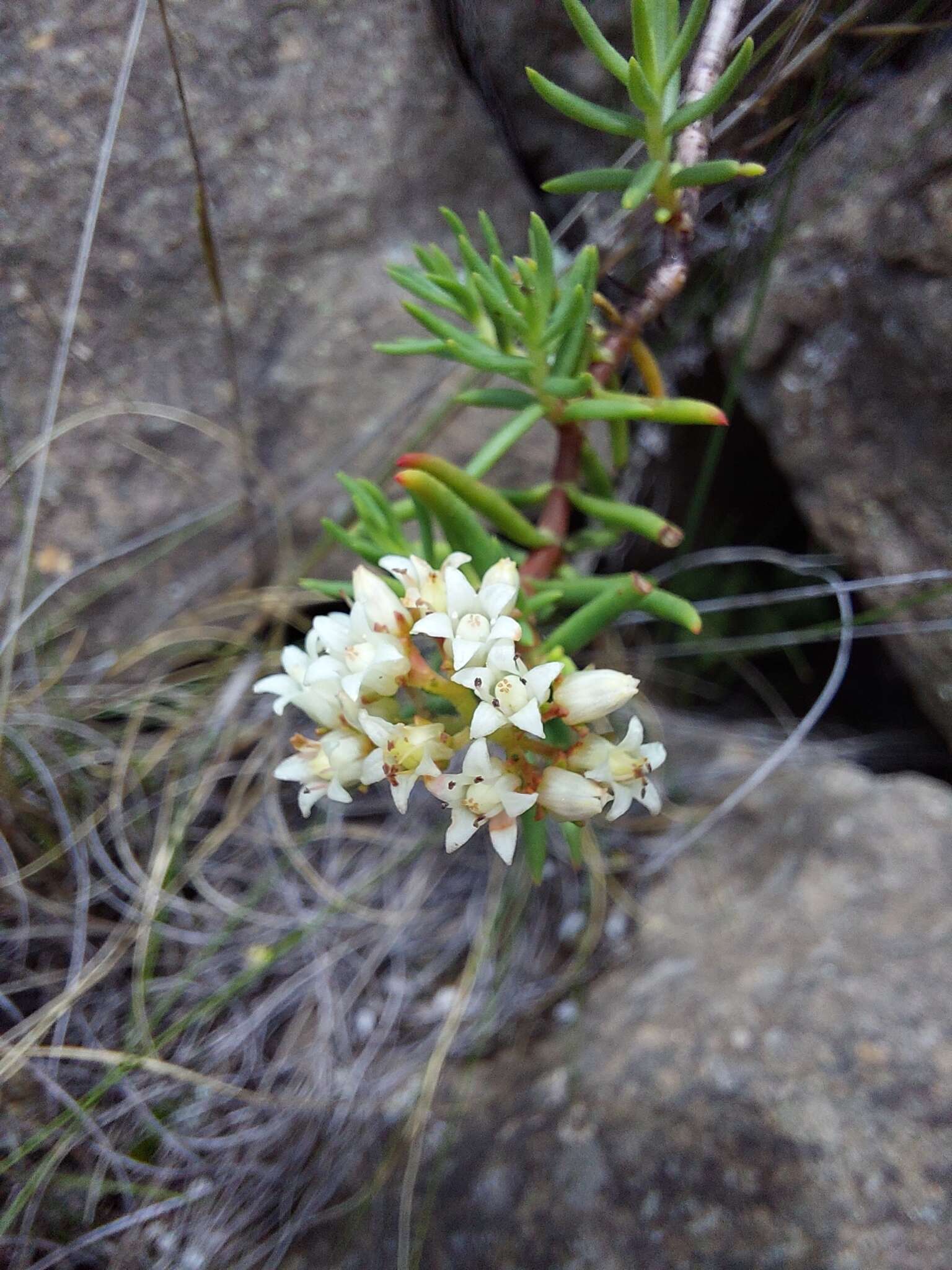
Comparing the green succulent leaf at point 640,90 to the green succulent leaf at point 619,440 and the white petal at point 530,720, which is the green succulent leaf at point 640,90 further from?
the white petal at point 530,720

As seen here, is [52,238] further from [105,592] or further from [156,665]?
[156,665]

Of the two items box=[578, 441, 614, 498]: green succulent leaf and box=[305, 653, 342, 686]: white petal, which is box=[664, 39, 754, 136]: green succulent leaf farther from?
box=[305, 653, 342, 686]: white petal

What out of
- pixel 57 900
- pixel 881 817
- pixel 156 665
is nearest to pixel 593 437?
pixel 881 817

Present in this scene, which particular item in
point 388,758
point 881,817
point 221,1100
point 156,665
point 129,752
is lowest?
point 881,817

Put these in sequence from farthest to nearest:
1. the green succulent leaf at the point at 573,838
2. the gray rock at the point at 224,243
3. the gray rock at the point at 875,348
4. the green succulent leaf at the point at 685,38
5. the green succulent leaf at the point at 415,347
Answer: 1. the gray rock at the point at 224,243
2. the gray rock at the point at 875,348
3. the green succulent leaf at the point at 415,347
4. the green succulent leaf at the point at 573,838
5. the green succulent leaf at the point at 685,38

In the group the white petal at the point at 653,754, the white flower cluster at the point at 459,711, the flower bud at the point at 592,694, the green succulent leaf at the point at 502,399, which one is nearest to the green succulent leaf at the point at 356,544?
the white flower cluster at the point at 459,711

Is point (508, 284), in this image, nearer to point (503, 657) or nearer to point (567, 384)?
point (567, 384)
